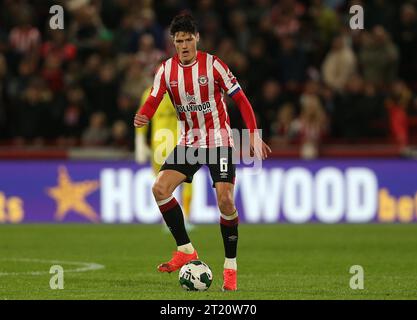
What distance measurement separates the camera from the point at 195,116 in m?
9.79

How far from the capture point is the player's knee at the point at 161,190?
9.76 metres

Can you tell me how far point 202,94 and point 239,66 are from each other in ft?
33.4

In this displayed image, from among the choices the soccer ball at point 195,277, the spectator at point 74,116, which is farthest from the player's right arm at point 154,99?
the spectator at point 74,116

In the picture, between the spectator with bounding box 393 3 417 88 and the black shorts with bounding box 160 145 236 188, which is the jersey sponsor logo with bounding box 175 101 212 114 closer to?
the black shorts with bounding box 160 145 236 188

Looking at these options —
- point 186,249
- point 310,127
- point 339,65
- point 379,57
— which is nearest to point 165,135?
point 310,127

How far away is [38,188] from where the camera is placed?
18.8 meters

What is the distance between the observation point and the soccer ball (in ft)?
30.5

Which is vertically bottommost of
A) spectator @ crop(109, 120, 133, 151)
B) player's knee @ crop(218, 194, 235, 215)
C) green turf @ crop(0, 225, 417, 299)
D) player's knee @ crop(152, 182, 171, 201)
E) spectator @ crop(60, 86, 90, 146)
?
green turf @ crop(0, 225, 417, 299)

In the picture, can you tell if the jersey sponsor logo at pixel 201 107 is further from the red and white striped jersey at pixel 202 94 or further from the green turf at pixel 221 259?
the green turf at pixel 221 259

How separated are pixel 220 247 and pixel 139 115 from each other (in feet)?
15.8

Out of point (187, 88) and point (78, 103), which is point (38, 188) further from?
point (187, 88)

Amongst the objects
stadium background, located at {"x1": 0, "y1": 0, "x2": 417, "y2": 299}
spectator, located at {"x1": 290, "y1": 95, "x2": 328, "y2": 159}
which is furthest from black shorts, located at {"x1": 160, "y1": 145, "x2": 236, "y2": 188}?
spectator, located at {"x1": 290, "y1": 95, "x2": 328, "y2": 159}

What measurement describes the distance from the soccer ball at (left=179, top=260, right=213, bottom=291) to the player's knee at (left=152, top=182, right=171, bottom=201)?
712 millimetres
